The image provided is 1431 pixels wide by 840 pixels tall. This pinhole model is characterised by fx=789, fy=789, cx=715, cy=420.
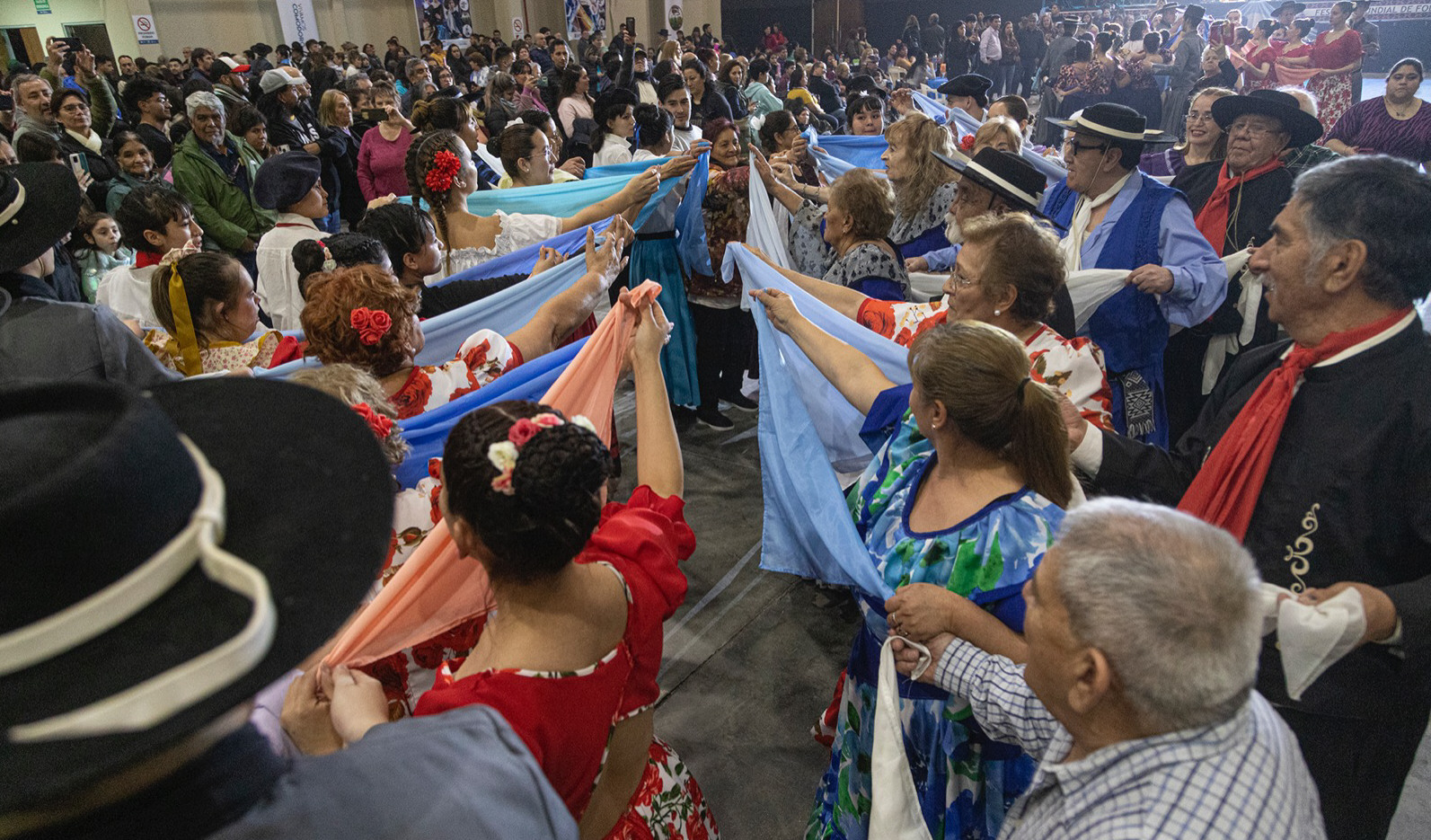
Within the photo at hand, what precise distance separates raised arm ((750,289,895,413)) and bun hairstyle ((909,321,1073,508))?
0.54 metres

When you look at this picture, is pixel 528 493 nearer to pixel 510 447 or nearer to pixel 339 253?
pixel 510 447

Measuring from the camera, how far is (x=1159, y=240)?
2959 millimetres

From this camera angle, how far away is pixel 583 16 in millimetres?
18172

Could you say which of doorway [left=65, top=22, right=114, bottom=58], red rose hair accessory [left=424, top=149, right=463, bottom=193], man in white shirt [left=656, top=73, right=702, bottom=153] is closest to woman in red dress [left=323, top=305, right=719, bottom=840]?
red rose hair accessory [left=424, top=149, right=463, bottom=193]

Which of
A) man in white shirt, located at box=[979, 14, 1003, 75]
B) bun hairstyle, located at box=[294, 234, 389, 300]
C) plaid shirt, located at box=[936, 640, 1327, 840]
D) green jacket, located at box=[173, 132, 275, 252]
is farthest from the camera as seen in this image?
man in white shirt, located at box=[979, 14, 1003, 75]

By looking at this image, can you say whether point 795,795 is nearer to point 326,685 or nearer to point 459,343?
point 326,685

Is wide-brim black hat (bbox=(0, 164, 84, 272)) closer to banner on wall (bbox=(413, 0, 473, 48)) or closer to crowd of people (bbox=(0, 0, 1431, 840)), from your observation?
crowd of people (bbox=(0, 0, 1431, 840))

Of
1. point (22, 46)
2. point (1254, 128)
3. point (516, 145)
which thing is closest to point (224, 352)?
point (516, 145)

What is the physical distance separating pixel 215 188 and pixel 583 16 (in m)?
15.6

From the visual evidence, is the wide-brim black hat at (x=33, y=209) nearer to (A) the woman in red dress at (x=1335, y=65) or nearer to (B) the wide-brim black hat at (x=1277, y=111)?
(B) the wide-brim black hat at (x=1277, y=111)

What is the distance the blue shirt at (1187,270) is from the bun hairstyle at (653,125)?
2746 millimetres

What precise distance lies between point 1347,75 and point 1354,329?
346 inches

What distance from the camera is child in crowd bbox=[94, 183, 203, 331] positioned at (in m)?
3.21

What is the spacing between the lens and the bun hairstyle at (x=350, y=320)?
2.00 metres
